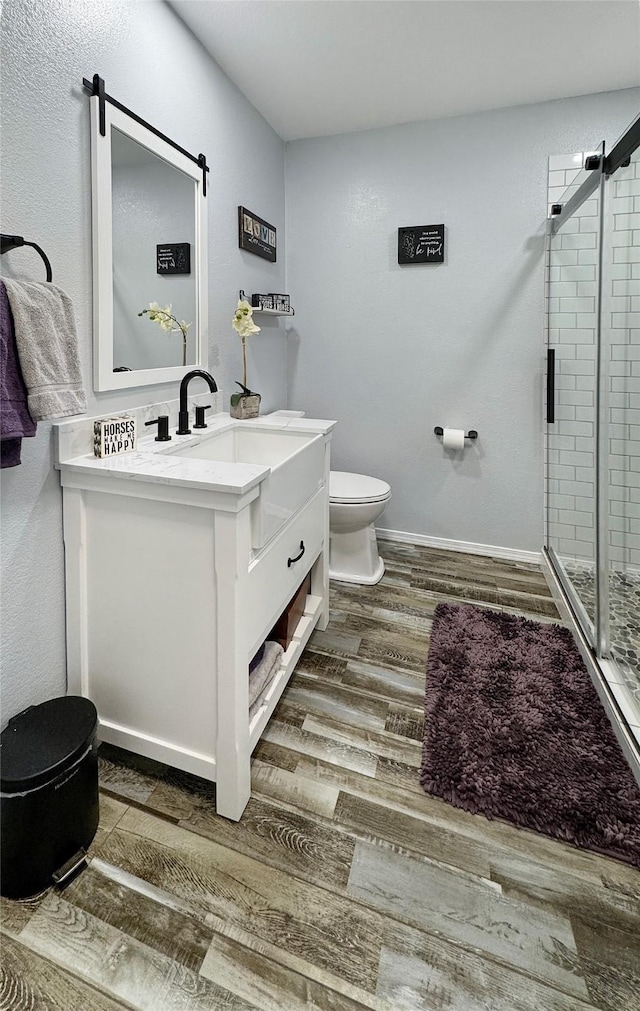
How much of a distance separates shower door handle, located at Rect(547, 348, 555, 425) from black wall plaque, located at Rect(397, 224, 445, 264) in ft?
2.66

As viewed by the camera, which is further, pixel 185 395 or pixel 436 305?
pixel 436 305

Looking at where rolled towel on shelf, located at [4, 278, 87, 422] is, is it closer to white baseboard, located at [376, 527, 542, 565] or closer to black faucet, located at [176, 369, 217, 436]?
black faucet, located at [176, 369, 217, 436]

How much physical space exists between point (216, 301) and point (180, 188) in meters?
0.46

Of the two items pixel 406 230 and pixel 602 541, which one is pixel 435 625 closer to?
pixel 602 541

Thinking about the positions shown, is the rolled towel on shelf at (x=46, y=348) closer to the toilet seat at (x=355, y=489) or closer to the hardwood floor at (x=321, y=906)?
the hardwood floor at (x=321, y=906)

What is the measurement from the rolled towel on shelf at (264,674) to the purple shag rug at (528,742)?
527 mm

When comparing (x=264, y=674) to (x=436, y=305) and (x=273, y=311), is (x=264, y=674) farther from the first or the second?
(x=436, y=305)

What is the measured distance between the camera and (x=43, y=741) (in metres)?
1.17

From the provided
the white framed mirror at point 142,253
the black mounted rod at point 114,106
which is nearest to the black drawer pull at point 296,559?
the white framed mirror at point 142,253

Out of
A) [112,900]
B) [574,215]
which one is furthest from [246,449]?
[574,215]

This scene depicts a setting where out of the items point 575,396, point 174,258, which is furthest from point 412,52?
point 575,396

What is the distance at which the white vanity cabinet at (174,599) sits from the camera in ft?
4.12

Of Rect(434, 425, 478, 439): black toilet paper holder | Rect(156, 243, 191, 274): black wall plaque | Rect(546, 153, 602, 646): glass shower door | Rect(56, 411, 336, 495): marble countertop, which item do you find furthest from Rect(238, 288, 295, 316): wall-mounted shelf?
Rect(546, 153, 602, 646): glass shower door

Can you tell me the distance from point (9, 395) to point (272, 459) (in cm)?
102
